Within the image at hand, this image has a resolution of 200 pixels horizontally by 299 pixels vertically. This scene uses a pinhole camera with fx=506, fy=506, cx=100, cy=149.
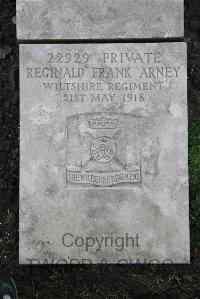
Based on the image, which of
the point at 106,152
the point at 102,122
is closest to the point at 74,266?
the point at 106,152

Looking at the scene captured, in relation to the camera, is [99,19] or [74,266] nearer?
[99,19]

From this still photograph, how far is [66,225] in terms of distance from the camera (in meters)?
4.57

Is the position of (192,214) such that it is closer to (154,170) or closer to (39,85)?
(154,170)

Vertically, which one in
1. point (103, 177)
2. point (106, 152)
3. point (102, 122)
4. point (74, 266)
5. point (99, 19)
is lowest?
point (74, 266)

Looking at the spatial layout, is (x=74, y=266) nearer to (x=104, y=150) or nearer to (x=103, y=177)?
(x=103, y=177)

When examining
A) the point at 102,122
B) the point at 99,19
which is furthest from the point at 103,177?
the point at 99,19

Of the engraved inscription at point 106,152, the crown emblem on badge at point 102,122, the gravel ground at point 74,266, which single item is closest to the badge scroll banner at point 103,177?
the engraved inscription at point 106,152

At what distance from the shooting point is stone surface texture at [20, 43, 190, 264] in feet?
14.9

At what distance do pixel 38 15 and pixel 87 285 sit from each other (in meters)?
2.54

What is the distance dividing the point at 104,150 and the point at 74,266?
1148 millimetres

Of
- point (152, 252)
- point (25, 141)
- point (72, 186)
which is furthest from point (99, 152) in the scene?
point (152, 252)

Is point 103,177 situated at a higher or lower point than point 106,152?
lower

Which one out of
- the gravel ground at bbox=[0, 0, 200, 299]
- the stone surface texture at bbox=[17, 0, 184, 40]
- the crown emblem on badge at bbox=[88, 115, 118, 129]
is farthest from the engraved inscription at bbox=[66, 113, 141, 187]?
the stone surface texture at bbox=[17, 0, 184, 40]

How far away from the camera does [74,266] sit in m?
4.77
